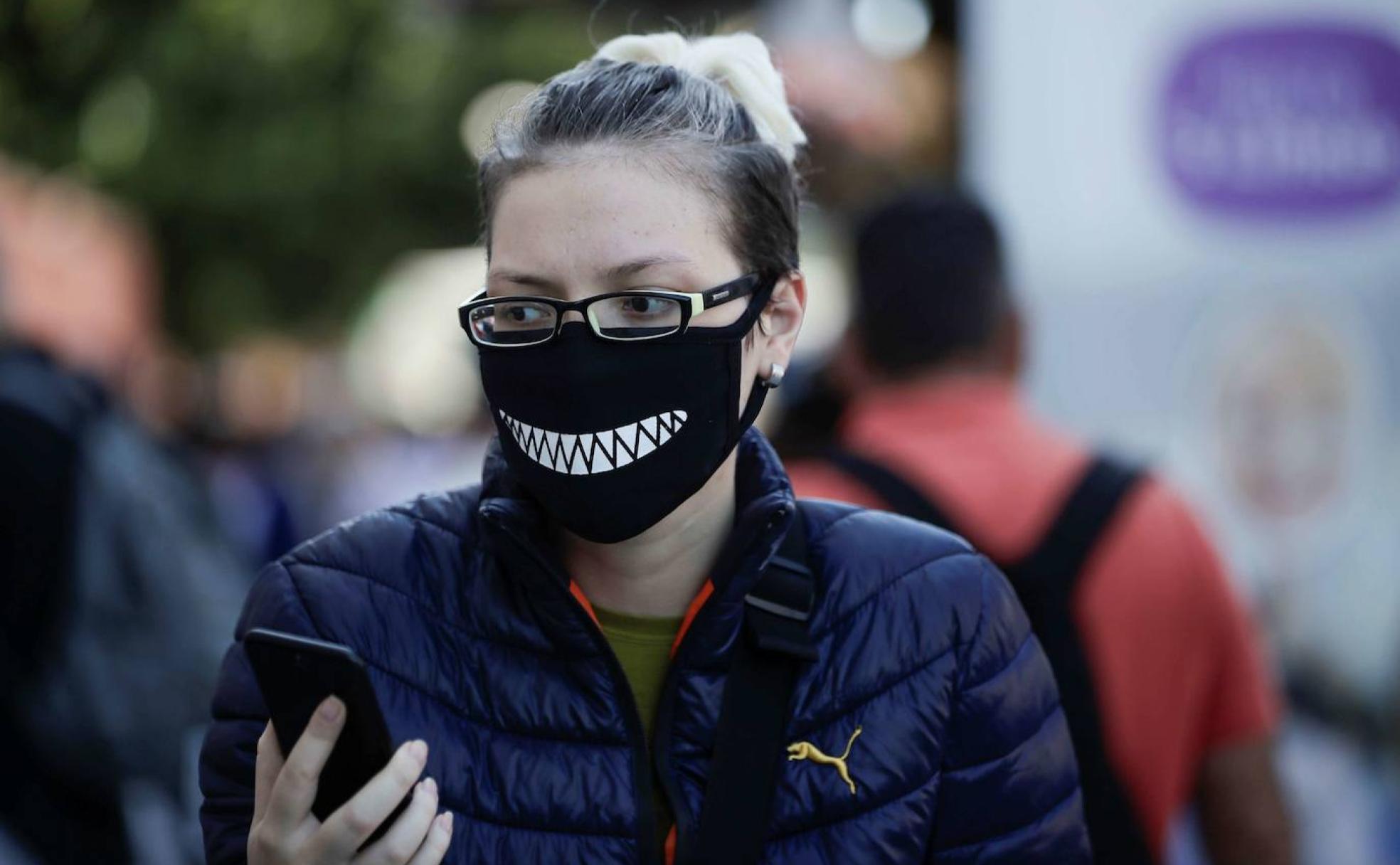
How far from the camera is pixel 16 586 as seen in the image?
11.6 ft

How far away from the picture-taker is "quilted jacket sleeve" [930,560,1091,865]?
6.41 ft

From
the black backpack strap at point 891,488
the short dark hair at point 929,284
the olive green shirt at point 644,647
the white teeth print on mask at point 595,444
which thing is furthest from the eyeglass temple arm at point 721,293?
the short dark hair at point 929,284

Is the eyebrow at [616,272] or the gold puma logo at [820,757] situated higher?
the eyebrow at [616,272]

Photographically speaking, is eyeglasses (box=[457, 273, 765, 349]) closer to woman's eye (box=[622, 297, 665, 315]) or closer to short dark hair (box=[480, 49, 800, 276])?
woman's eye (box=[622, 297, 665, 315])

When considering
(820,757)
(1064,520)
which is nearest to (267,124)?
(1064,520)

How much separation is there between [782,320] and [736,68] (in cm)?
35

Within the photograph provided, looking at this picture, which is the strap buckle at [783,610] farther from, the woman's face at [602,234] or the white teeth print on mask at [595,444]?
the woman's face at [602,234]

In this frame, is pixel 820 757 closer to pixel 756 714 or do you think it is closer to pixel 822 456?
pixel 756 714

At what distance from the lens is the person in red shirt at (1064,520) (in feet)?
9.32

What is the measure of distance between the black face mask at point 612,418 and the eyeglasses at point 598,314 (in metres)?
0.02

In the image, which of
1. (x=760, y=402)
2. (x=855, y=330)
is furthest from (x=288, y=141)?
(x=760, y=402)

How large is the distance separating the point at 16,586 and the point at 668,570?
6.87 ft

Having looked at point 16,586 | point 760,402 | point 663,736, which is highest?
point 760,402

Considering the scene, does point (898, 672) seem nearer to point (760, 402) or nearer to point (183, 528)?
point (760, 402)
